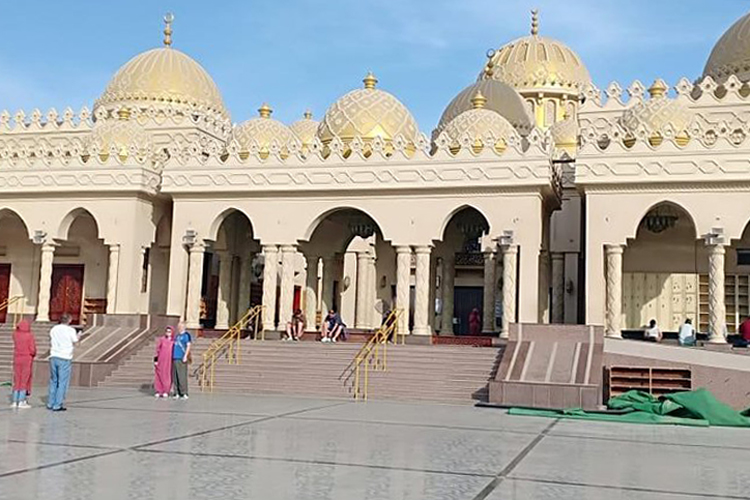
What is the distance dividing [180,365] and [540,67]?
22.5 meters

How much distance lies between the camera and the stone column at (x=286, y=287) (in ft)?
70.7

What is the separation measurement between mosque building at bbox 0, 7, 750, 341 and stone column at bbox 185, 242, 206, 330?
5 cm

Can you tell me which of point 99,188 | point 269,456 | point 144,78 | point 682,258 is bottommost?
point 269,456

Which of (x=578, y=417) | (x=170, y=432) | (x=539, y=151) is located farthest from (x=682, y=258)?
(x=170, y=432)

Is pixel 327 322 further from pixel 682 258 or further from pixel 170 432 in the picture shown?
pixel 170 432

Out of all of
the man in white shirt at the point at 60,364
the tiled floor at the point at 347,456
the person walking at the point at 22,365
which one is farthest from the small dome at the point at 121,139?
the tiled floor at the point at 347,456

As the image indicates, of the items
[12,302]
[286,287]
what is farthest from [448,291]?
[12,302]

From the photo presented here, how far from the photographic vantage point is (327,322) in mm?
20625

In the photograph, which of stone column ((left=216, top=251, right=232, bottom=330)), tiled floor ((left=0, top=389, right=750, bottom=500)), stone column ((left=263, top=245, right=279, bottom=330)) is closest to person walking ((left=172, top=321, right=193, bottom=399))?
tiled floor ((left=0, top=389, right=750, bottom=500))

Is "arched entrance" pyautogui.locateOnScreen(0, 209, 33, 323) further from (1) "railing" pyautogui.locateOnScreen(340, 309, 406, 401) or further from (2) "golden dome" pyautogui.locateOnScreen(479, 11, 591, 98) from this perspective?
(2) "golden dome" pyautogui.locateOnScreen(479, 11, 591, 98)

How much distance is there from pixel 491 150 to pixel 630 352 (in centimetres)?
670

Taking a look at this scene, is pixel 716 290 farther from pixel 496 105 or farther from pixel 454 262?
pixel 496 105

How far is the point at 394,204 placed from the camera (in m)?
21.1

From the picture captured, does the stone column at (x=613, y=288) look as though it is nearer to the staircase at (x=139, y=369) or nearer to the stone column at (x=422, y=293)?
the stone column at (x=422, y=293)
